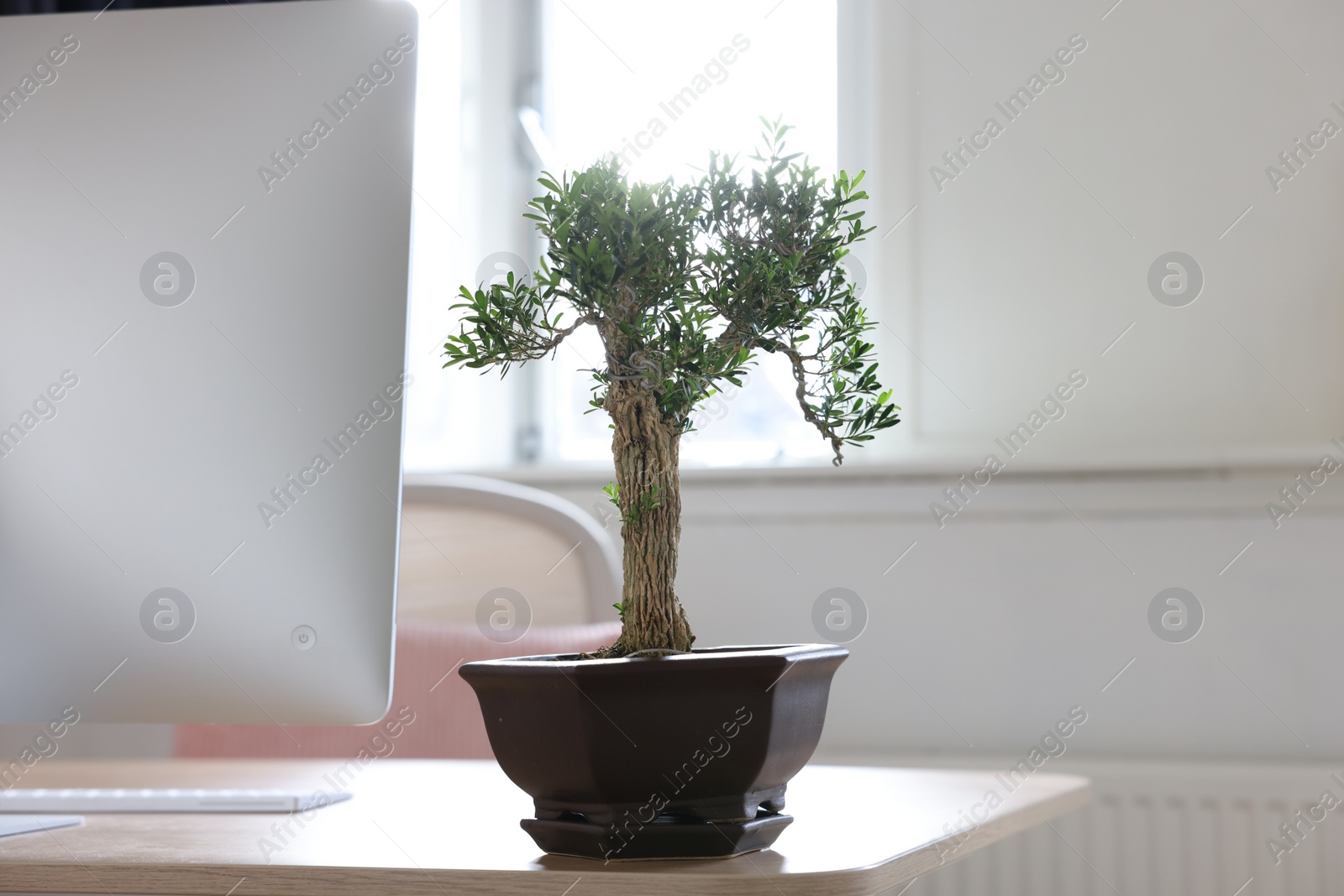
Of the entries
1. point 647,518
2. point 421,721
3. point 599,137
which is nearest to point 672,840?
point 647,518

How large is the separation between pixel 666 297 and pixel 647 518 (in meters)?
0.12

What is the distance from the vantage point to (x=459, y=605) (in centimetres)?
204

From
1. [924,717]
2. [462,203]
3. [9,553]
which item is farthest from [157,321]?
[462,203]

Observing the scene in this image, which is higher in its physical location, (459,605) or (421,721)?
(459,605)

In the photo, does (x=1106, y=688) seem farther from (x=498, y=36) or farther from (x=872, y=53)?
(x=498, y=36)

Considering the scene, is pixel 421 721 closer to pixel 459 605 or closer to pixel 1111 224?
pixel 459 605

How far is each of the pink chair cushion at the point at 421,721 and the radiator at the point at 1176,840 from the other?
2.32 feet

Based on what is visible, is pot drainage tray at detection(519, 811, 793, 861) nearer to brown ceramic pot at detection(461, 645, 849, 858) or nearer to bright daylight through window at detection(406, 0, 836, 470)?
brown ceramic pot at detection(461, 645, 849, 858)

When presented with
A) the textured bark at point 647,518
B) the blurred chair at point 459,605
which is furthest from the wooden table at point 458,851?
the blurred chair at point 459,605

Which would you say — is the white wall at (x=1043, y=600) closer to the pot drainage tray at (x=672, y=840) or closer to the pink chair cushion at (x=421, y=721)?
the pink chair cushion at (x=421, y=721)

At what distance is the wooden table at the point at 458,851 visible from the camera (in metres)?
0.52

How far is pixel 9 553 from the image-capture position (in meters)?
0.72

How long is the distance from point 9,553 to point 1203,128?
76.6 inches

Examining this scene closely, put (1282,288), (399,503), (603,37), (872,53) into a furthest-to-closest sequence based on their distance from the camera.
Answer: (603,37)
(872,53)
(1282,288)
(399,503)
